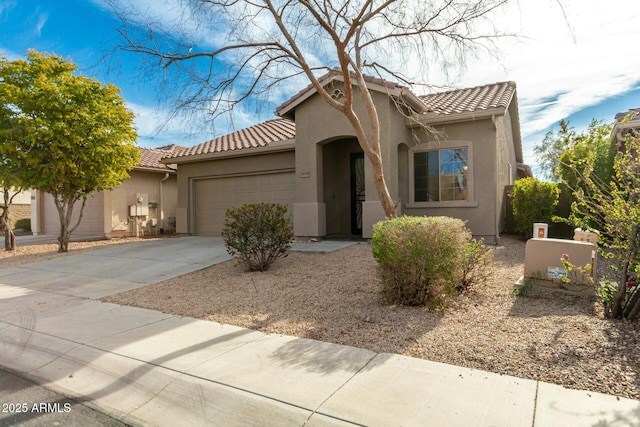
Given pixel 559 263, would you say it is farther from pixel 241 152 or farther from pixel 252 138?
pixel 252 138

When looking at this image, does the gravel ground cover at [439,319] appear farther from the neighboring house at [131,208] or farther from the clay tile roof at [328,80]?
the neighboring house at [131,208]

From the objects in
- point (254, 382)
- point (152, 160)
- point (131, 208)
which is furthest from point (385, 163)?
point (152, 160)

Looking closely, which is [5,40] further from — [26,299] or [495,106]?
[495,106]

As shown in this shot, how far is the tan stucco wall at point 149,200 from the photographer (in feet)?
56.5

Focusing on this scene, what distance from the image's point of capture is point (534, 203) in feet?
37.4

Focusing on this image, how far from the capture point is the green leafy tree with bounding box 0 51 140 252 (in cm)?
1163

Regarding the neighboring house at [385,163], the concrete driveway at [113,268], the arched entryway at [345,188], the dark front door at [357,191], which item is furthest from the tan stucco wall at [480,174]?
the concrete driveway at [113,268]

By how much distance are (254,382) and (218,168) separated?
1258 cm

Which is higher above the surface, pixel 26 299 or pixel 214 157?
pixel 214 157

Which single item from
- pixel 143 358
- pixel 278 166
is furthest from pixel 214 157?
pixel 143 358

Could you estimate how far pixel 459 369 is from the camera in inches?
147

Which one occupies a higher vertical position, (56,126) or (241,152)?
(56,126)

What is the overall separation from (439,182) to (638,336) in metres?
8.17

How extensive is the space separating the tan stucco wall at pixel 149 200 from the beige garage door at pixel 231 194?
362cm
